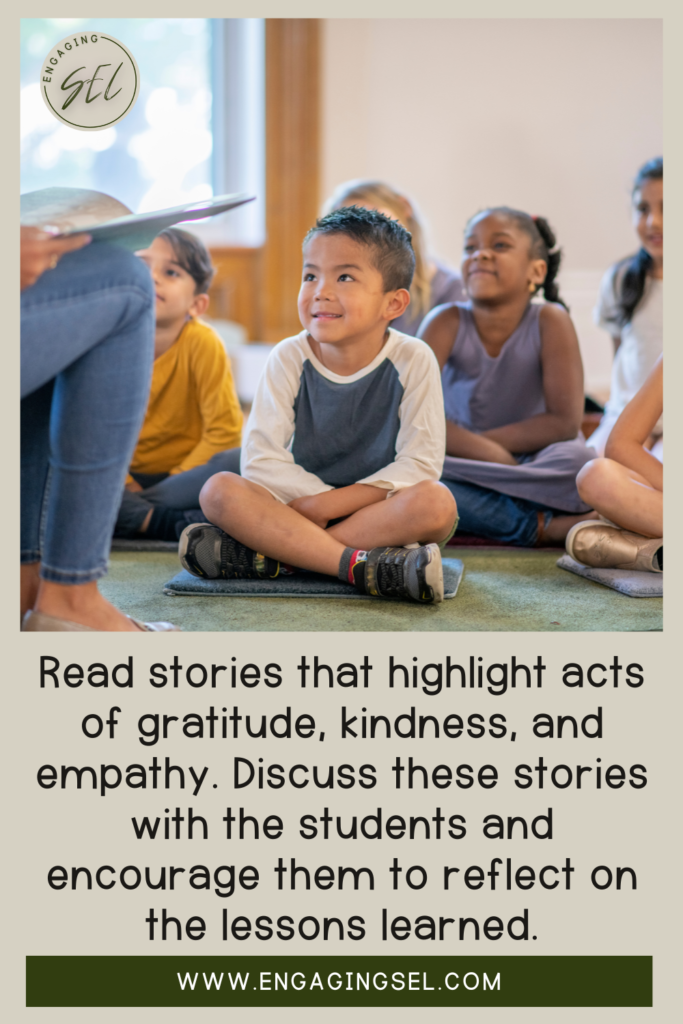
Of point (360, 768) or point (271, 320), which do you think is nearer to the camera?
point (360, 768)

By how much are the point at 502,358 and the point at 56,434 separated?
105cm

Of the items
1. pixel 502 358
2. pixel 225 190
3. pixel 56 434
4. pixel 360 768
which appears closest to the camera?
pixel 360 768

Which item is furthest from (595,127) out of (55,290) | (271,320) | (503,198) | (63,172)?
(55,290)

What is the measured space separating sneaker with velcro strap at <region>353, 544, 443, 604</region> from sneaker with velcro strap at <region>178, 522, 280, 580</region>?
5.5 inches

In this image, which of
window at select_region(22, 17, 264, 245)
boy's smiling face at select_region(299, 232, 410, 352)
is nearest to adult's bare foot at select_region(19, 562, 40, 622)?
boy's smiling face at select_region(299, 232, 410, 352)

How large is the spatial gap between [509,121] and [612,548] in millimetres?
2425

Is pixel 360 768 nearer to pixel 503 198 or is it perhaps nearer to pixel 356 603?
pixel 356 603

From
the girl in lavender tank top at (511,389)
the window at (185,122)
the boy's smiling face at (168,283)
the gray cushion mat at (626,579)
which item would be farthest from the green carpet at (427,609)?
the window at (185,122)

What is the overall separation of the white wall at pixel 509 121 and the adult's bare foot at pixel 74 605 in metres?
2.62

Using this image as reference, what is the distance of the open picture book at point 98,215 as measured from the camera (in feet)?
2.74

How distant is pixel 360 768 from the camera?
727 mm

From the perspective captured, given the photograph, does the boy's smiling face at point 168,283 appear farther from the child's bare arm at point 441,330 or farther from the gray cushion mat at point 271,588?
the gray cushion mat at point 271,588

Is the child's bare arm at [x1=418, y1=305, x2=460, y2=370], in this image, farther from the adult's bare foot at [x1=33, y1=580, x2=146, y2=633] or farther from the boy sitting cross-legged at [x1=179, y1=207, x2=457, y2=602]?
the adult's bare foot at [x1=33, y1=580, x2=146, y2=633]

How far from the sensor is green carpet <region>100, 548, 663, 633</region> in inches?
43.1
